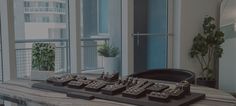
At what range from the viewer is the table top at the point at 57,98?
1634 mm

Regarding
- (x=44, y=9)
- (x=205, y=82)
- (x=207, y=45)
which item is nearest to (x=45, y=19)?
(x=44, y=9)

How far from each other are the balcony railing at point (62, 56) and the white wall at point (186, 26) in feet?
4.31

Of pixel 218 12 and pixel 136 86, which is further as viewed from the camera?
pixel 218 12

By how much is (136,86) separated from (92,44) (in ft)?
9.67

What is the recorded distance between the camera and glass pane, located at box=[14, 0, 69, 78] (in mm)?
3458

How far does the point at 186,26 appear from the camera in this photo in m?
5.29

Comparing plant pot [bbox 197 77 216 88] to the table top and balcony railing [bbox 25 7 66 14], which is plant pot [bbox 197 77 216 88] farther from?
the table top

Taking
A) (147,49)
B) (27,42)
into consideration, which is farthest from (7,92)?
(147,49)

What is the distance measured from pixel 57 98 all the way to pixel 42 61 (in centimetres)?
64

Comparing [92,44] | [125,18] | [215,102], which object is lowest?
[215,102]

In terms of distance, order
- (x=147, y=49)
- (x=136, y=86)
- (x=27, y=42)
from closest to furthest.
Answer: (x=136, y=86) < (x=27, y=42) < (x=147, y=49)

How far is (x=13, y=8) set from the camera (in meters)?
3.24

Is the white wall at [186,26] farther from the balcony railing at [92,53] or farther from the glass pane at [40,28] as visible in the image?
the glass pane at [40,28]

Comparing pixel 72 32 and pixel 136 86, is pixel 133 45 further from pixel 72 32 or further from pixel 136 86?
pixel 136 86
